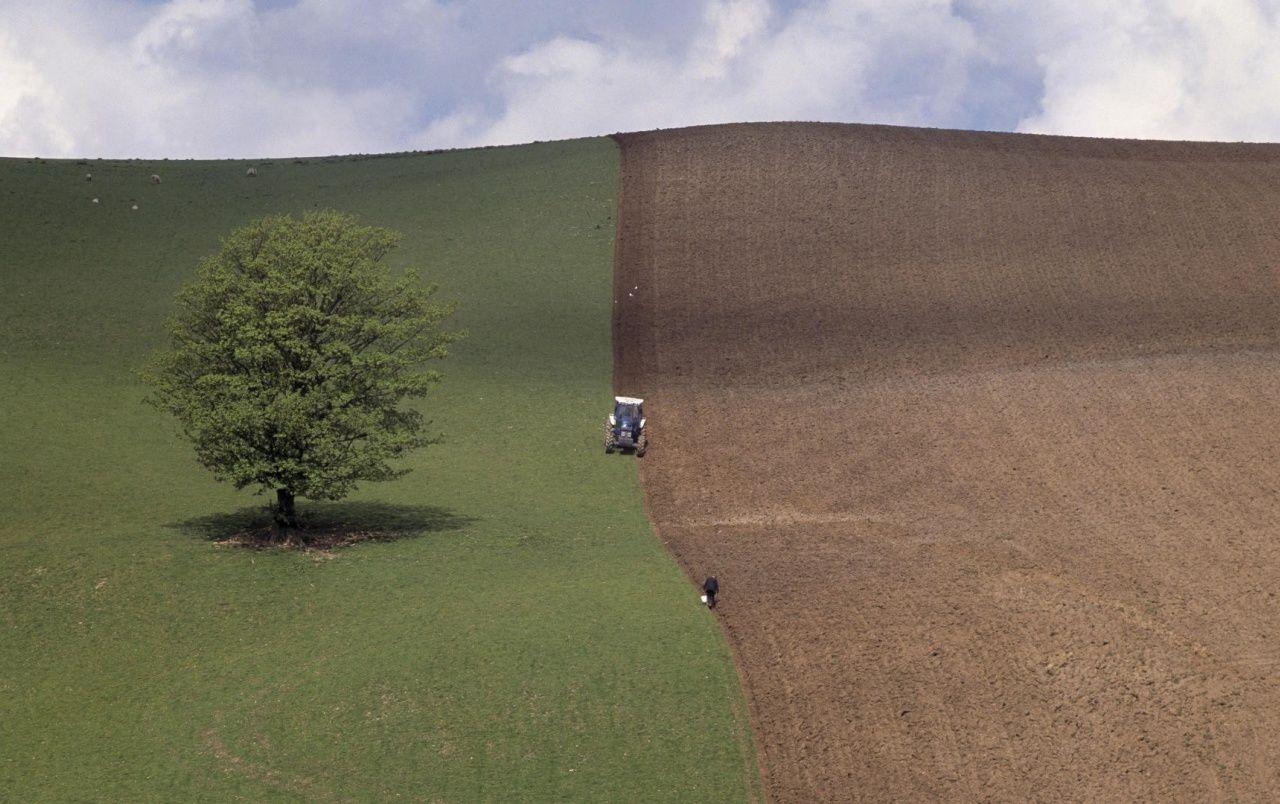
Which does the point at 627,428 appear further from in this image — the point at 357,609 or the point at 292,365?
the point at 357,609

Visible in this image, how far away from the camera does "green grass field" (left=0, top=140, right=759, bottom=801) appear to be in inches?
1059

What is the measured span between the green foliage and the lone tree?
4 centimetres

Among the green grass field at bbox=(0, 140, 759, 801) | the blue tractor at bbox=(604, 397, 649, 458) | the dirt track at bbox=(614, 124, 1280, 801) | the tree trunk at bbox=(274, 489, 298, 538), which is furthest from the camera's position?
the blue tractor at bbox=(604, 397, 649, 458)

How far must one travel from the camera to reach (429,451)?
53.4 m

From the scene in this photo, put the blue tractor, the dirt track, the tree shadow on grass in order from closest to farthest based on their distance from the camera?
the dirt track
the tree shadow on grass
the blue tractor

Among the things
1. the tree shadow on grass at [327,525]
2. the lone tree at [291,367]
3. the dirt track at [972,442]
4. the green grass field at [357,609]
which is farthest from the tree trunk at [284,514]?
the dirt track at [972,442]

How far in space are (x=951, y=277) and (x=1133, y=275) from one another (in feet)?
A: 31.5

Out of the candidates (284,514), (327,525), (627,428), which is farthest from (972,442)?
(284,514)

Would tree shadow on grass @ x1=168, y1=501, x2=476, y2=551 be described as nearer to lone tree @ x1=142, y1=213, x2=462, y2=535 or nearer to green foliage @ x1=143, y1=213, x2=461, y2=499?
lone tree @ x1=142, y1=213, x2=462, y2=535

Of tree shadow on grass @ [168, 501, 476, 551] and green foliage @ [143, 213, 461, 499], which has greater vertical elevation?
green foliage @ [143, 213, 461, 499]

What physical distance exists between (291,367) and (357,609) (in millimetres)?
9664

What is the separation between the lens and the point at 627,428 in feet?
172

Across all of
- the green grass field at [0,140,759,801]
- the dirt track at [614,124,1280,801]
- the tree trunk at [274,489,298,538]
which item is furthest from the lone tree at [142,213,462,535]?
the dirt track at [614,124,1280,801]

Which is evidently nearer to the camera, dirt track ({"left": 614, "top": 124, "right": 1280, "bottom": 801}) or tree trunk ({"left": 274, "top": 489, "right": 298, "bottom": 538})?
dirt track ({"left": 614, "top": 124, "right": 1280, "bottom": 801})
